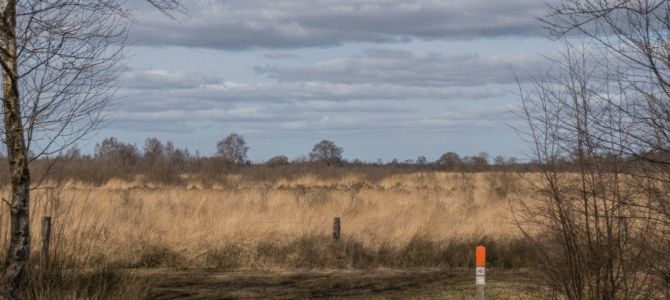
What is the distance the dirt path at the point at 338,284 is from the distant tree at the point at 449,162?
36248 millimetres

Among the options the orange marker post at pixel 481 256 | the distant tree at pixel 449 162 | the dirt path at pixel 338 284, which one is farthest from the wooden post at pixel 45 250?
the distant tree at pixel 449 162

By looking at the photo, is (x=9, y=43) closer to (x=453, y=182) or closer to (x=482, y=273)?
(x=482, y=273)

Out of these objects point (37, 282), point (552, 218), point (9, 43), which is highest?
point (9, 43)

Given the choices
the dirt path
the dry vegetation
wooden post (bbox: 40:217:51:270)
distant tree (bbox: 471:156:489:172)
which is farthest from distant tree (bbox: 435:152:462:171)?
wooden post (bbox: 40:217:51:270)

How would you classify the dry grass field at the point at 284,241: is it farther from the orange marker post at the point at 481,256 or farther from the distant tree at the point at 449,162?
the distant tree at the point at 449,162

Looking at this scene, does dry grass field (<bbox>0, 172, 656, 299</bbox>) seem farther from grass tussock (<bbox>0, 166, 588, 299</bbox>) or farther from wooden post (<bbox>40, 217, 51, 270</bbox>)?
wooden post (<bbox>40, 217, 51, 270</bbox>)

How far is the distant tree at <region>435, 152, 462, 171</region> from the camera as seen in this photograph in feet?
156

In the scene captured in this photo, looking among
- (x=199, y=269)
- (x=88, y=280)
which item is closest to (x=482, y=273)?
Result: (x=88, y=280)

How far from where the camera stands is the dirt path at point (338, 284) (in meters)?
9.09

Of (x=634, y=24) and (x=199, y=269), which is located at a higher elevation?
(x=634, y=24)

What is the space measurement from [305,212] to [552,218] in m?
9.56

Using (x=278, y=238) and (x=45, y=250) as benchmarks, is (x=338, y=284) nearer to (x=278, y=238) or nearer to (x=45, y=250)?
(x=278, y=238)

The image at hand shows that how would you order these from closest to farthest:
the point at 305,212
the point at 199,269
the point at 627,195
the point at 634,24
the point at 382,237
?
the point at 634,24
the point at 627,195
the point at 199,269
the point at 382,237
the point at 305,212

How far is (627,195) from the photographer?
20.0 feet
